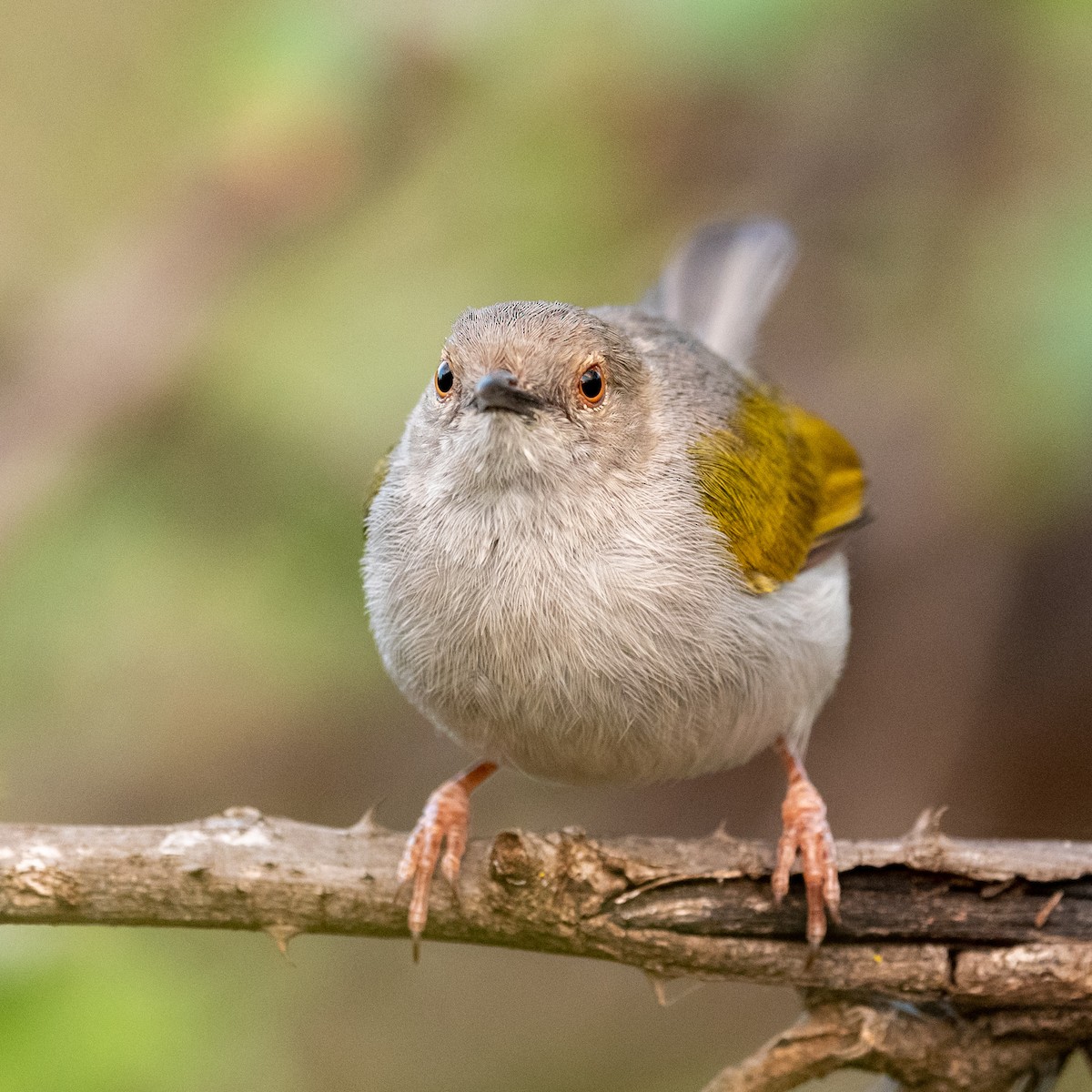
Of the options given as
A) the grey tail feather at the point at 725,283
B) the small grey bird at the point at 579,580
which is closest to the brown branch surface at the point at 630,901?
the small grey bird at the point at 579,580

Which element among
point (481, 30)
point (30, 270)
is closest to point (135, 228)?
point (30, 270)

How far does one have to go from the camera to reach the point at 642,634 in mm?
3699

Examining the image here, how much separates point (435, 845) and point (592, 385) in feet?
4.54

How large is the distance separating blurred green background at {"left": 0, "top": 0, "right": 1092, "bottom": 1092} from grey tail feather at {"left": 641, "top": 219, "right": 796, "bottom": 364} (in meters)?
0.73

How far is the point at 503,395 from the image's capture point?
351 centimetres

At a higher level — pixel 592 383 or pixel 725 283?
pixel 725 283

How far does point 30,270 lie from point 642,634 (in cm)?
505

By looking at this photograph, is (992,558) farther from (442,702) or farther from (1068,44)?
(442,702)

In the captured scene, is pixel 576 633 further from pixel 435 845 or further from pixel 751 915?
pixel 751 915

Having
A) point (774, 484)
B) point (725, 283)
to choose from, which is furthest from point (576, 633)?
point (725, 283)

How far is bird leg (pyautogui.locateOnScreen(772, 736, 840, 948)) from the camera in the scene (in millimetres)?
3561

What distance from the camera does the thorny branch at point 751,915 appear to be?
337 cm

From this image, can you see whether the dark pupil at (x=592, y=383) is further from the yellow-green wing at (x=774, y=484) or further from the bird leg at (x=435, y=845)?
the bird leg at (x=435, y=845)

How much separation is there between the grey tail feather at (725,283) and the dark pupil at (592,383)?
2.03 meters
